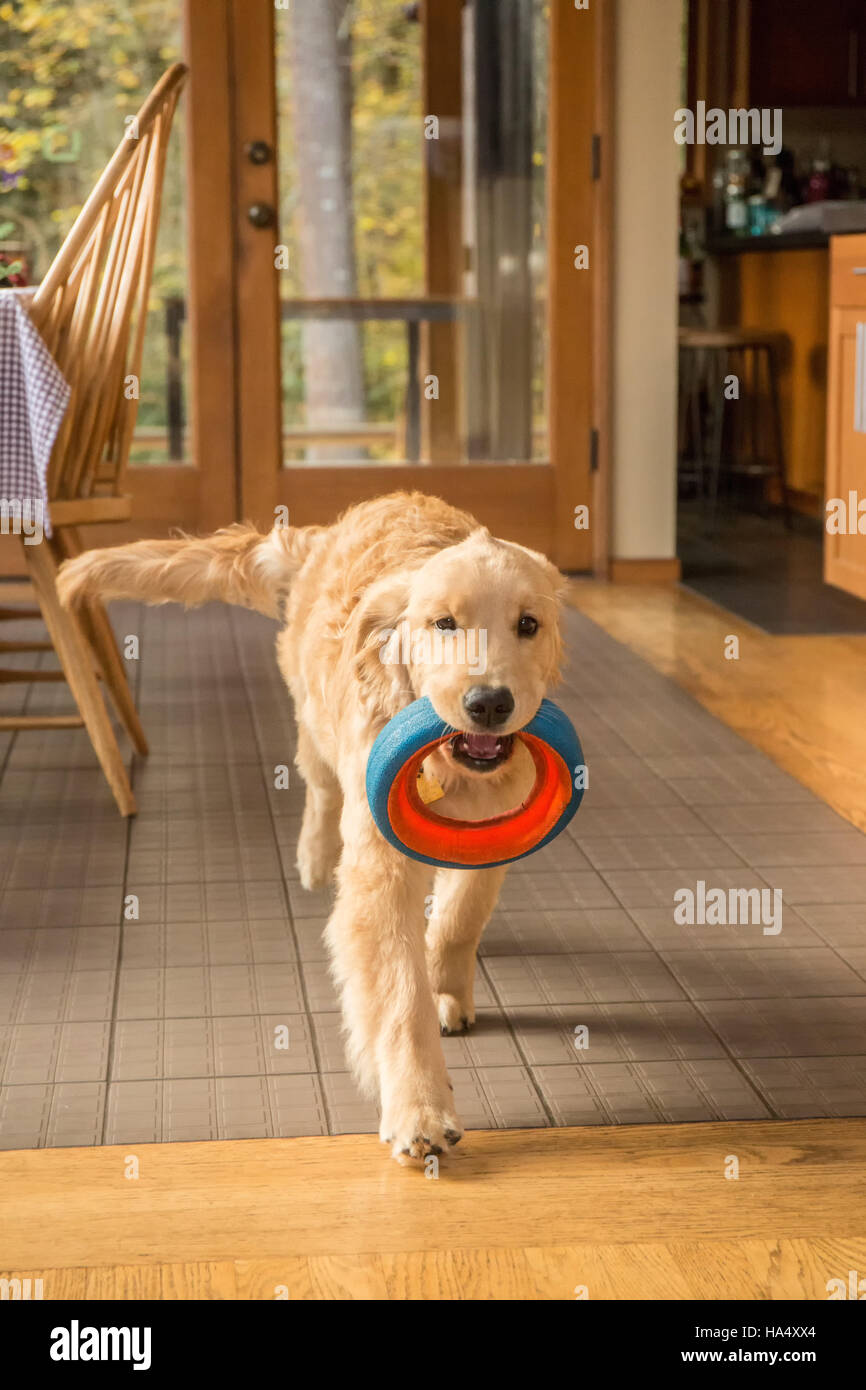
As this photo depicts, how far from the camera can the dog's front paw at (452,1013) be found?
74.1 inches

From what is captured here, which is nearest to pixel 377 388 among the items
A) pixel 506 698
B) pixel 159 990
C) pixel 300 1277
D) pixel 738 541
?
pixel 738 541

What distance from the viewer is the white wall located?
4.88 metres

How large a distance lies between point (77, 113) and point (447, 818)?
152 inches

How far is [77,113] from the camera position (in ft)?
15.9

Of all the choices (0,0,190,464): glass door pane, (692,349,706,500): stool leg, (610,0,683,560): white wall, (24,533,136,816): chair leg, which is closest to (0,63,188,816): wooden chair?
(24,533,136,816): chair leg

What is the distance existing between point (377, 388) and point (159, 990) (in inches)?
134

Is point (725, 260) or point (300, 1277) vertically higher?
point (725, 260)

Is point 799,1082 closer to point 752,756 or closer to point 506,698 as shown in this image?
point 506,698

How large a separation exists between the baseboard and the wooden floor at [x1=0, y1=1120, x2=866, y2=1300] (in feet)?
12.0

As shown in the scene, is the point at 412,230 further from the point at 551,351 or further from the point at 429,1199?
the point at 429,1199

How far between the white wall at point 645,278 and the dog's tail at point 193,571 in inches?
114

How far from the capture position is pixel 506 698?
1.52m

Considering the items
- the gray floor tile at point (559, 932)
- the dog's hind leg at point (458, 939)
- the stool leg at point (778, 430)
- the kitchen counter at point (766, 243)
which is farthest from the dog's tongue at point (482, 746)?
the stool leg at point (778, 430)

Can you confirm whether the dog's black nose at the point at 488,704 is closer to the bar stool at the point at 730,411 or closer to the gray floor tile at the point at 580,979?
the gray floor tile at the point at 580,979
